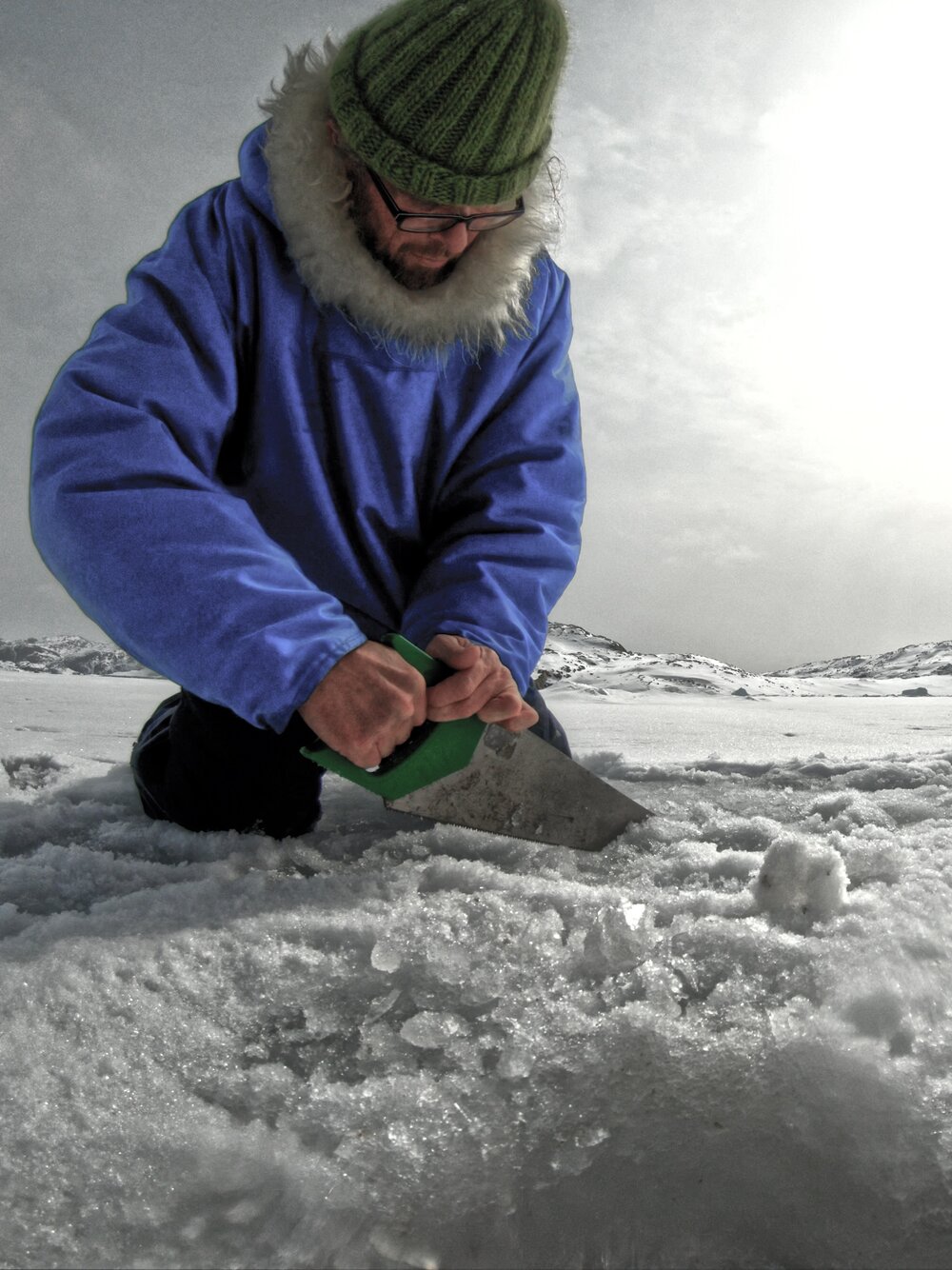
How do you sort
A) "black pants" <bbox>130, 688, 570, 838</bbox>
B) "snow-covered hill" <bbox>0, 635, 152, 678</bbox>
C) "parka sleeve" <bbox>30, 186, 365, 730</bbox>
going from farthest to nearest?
"snow-covered hill" <bbox>0, 635, 152, 678</bbox>, "black pants" <bbox>130, 688, 570, 838</bbox>, "parka sleeve" <bbox>30, 186, 365, 730</bbox>

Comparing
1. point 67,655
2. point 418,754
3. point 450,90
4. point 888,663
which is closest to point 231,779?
point 418,754

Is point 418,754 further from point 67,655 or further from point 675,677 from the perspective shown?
point 67,655

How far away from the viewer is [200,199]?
1.45 meters

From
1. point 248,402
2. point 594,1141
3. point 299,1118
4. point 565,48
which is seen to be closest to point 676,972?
point 594,1141

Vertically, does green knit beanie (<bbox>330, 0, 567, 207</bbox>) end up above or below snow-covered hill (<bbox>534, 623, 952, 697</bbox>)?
above

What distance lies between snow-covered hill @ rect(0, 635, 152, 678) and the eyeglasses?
1220 centimetres

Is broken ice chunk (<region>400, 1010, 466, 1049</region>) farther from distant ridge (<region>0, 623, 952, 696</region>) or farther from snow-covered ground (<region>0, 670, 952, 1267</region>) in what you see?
distant ridge (<region>0, 623, 952, 696</region>)

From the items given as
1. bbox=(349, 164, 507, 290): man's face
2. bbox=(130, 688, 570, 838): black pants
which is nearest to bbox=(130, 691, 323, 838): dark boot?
bbox=(130, 688, 570, 838): black pants

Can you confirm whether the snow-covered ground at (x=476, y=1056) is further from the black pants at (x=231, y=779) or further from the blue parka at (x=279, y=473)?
the blue parka at (x=279, y=473)

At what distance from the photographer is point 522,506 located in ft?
5.24

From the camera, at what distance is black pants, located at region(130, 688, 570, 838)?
1.46 m

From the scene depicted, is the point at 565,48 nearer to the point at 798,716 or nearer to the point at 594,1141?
the point at 594,1141

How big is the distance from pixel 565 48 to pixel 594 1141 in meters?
1.44

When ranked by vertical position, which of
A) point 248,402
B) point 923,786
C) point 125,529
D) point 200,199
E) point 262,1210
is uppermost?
point 200,199
